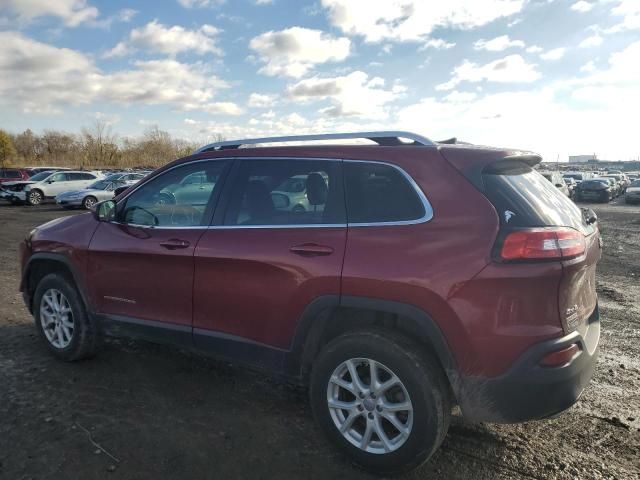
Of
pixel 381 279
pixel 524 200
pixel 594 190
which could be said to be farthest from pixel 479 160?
pixel 594 190

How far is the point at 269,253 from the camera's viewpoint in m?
3.05

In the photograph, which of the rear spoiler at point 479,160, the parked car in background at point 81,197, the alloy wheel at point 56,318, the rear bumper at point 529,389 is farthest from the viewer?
the parked car in background at point 81,197

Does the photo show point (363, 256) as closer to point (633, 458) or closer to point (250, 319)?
point (250, 319)

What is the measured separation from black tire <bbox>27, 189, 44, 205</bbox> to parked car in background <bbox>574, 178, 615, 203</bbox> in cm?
3206

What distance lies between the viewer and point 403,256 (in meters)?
2.61

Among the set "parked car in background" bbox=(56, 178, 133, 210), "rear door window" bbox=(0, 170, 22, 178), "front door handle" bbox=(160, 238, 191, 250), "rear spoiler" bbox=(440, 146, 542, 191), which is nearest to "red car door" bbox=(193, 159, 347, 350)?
"front door handle" bbox=(160, 238, 191, 250)

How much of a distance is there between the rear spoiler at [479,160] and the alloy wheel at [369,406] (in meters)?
1.17

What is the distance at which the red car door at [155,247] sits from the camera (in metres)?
3.50

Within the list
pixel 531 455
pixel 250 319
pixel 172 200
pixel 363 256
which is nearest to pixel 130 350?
pixel 172 200

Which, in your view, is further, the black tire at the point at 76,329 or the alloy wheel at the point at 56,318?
the alloy wheel at the point at 56,318

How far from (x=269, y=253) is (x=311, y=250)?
0.31m

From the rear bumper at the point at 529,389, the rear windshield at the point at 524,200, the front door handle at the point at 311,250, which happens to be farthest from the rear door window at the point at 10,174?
→ the rear bumper at the point at 529,389

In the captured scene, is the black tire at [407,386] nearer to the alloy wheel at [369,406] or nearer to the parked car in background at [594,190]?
the alloy wheel at [369,406]

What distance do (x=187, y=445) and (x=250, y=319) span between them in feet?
2.86
